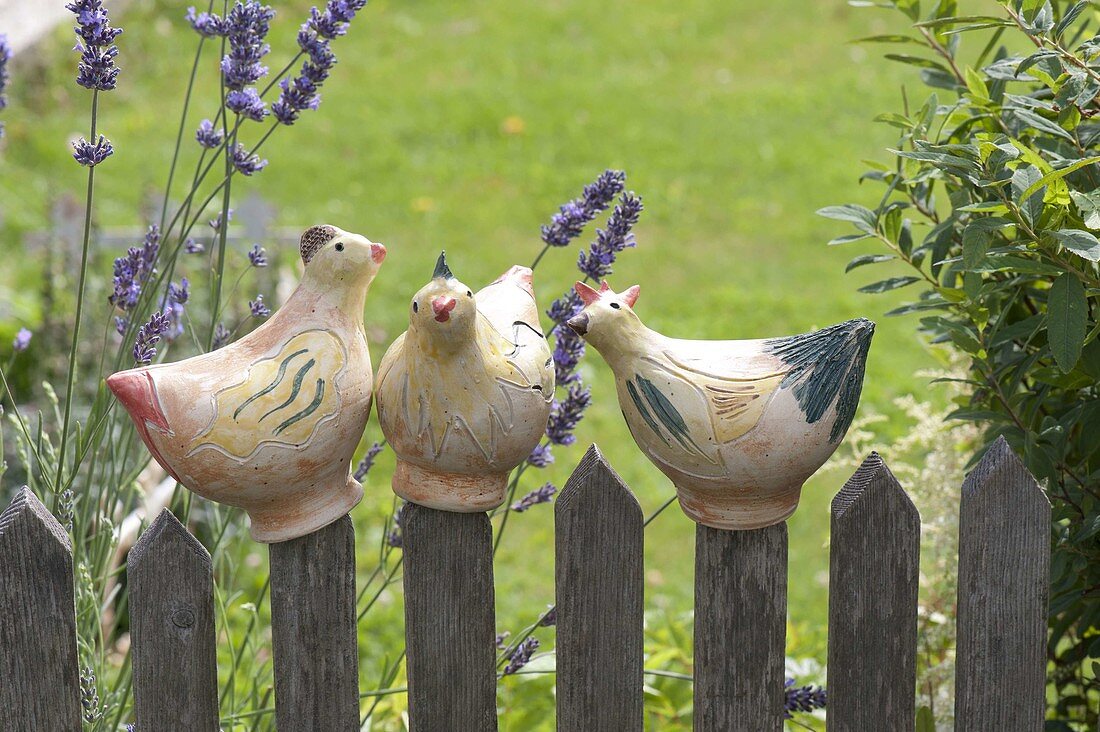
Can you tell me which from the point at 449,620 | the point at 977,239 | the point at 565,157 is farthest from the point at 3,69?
the point at 565,157

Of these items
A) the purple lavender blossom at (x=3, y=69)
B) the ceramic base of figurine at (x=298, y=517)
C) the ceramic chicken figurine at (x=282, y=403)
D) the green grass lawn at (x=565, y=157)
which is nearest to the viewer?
the ceramic chicken figurine at (x=282, y=403)

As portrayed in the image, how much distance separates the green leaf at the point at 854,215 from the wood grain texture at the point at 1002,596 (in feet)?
1.44

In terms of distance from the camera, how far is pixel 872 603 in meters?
1.65

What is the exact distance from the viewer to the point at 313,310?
1523 millimetres

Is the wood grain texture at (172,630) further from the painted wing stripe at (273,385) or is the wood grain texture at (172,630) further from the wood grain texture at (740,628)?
the wood grain texture at (740,628)

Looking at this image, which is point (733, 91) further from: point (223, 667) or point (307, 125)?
point (223, 667)

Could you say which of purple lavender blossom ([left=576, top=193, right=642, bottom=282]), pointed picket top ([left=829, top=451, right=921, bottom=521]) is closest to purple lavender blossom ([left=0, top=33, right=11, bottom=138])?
purple lavender blossom ([left=576, top=193, right=642, bottom=282])

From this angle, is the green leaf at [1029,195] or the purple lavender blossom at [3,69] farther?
the purple lavender blossom at [3,69]


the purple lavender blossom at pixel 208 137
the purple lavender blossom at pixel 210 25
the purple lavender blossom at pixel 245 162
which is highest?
the purple lavender blossom at pixel 210 25

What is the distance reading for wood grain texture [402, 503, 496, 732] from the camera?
163 cm

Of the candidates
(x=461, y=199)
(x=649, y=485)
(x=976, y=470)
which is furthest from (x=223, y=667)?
(x=461, y=199)

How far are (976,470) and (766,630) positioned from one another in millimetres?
356

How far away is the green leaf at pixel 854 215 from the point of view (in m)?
1.85

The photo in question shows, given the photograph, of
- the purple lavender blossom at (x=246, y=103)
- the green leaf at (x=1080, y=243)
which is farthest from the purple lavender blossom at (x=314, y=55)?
the green leaf at (x=1080, y=243)
